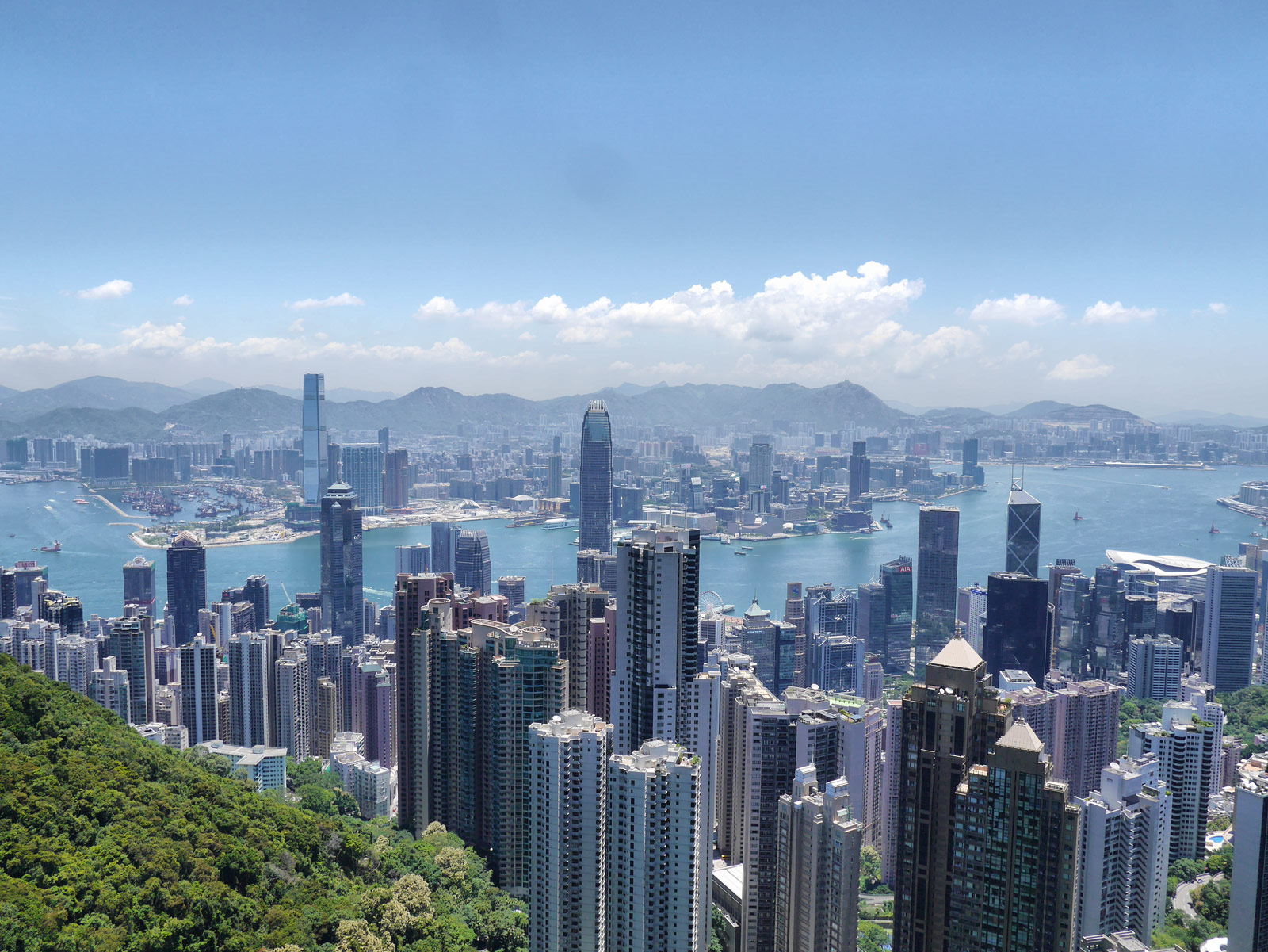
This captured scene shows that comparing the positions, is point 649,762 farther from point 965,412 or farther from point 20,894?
point 965,412

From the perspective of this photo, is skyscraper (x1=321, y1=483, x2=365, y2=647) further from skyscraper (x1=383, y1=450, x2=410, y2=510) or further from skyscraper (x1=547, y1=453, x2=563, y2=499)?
skyscraper (x1=383, y1=450, x2=410, y2=510)

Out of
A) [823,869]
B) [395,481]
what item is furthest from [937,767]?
[395,481]

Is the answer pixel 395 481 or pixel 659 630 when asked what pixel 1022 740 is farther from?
pixel 395 481

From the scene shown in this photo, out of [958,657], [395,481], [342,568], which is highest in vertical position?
[958,657]

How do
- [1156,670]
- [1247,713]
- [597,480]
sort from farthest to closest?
[597,480] → [1156,670] → [1247,713]

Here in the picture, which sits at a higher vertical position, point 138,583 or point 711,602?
point 138,583

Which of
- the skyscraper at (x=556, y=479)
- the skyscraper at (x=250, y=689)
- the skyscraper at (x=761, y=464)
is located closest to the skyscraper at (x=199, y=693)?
the skyscraper at (x=250, y=689)
